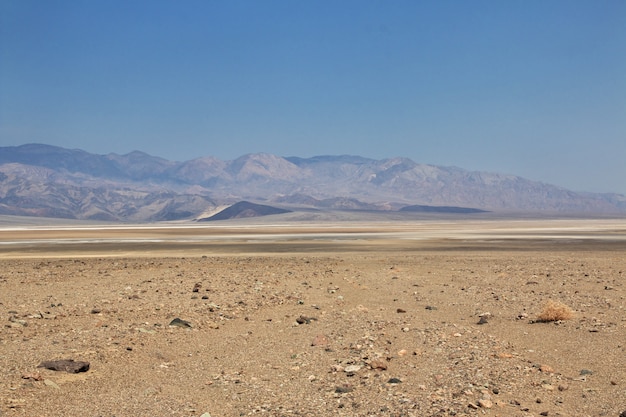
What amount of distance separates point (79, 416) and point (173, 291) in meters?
11.0

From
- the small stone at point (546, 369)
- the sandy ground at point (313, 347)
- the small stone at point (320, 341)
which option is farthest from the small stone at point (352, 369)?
the small stone at point (546, 369)

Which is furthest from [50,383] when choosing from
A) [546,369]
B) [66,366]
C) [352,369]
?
[546,369]

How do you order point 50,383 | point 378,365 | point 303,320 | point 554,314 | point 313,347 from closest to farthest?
1. point 50,383
2. point 378,365
3. point 313,347
4. point 554,314
5. point 303,320

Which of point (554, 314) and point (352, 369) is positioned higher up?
point (554, 314)

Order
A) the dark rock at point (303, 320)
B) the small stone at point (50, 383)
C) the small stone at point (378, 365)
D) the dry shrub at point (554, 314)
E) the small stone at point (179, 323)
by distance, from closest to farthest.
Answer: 1. the small stone at point (50, 383)
2. the small stone at point (378, 365)
3. the small stone at point (179, 323)
4. the dry shrub at point (554, 314)
5. the dark rock at point (303, 320)

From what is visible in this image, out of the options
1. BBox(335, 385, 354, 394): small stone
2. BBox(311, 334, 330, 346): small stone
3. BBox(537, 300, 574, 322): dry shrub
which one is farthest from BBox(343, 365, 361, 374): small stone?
BBox(537, 300, 574, 322): dry shrub

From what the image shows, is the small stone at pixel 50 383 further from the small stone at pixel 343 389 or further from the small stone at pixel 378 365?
the small stone at pixel 378 365

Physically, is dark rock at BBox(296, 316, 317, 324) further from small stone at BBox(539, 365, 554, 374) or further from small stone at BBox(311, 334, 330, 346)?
small stone at BBox(539, 365, 554, 374)

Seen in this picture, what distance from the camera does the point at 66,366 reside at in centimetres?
977

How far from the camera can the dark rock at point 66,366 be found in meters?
9.72

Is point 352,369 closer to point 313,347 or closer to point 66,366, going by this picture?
point 313,347

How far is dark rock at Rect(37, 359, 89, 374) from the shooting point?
31.9ft

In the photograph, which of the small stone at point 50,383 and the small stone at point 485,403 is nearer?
the small stone at point 485,403

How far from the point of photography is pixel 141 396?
343 inches
